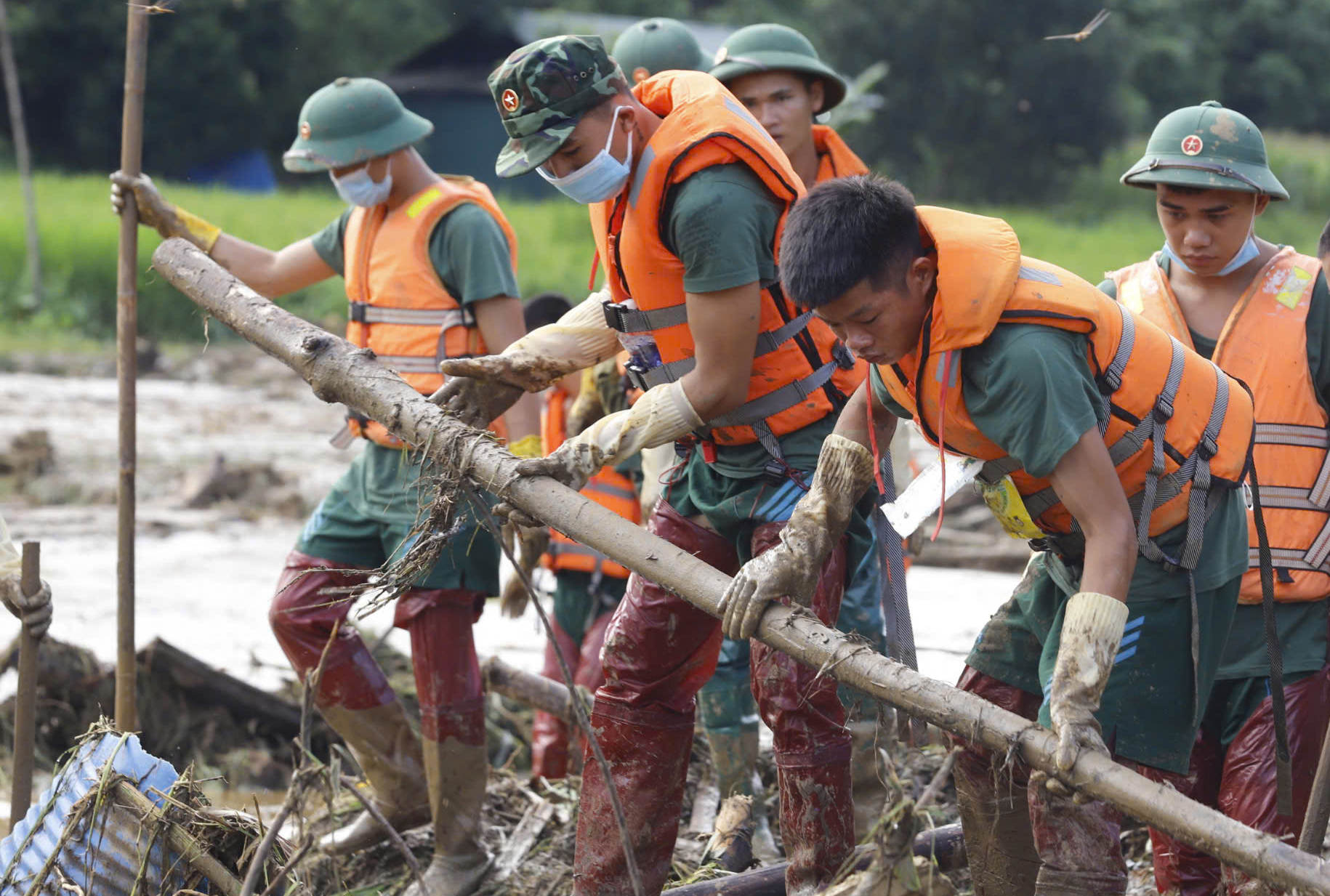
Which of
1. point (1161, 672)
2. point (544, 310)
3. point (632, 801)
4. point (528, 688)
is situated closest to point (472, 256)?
point (544, 310)

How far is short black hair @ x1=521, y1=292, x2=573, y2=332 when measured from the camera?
5.75 metres

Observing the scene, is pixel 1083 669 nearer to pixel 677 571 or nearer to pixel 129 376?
pixel 677 571

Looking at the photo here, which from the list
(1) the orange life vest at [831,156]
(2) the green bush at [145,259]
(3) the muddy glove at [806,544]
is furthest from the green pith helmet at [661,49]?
(2) the green bush at [145,259]

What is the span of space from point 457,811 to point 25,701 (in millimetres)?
1295

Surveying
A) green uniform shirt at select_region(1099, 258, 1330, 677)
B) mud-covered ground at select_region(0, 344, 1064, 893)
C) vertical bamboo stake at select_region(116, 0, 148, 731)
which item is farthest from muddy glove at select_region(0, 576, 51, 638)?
green uniform shirt at select_region(1099, 258, 1330, 677)

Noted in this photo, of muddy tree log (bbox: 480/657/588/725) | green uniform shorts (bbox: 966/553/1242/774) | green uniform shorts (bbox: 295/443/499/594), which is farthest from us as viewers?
muddy tree log (bbox: 480/657/588/725)

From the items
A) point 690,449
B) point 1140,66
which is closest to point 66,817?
point 690,449

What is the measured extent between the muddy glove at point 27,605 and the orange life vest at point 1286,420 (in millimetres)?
3136

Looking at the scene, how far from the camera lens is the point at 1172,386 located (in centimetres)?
300

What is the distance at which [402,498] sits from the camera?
4379 millimetres

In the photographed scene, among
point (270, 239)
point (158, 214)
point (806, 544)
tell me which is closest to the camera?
point (806, 544)

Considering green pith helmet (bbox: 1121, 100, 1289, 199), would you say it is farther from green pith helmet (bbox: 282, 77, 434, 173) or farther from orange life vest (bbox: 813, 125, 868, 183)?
green pith helmet (bbox: 282, 77, 434, 173)

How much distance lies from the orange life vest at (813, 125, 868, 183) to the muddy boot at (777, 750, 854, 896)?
225 cm

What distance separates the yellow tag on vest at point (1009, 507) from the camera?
3033mm
